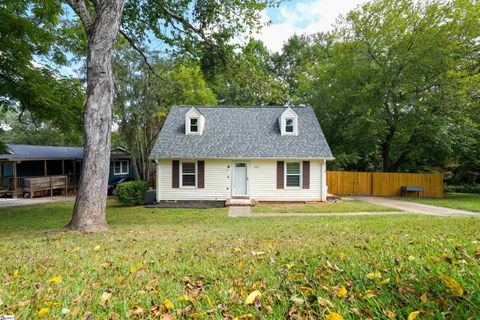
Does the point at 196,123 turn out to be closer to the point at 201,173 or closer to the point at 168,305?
the point at 201,173

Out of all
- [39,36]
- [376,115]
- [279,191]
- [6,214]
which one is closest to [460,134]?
[376,115]

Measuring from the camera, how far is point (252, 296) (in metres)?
2.11

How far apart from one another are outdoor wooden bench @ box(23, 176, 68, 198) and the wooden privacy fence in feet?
69.0

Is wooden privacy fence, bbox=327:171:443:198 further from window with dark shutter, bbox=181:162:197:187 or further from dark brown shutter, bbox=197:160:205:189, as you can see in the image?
window with dark shutter, bbox=181:162:197:187

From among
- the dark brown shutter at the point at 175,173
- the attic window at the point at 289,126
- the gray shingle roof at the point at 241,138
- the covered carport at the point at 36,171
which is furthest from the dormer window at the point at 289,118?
the covered carport at the point at 36,171

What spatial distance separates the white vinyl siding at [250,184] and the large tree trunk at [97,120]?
7864 mm

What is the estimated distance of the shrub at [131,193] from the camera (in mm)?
13727

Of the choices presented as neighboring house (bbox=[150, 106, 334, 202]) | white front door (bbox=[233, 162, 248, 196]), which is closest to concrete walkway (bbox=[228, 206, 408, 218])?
white front door (bbox=[233, 162, 248, 196])

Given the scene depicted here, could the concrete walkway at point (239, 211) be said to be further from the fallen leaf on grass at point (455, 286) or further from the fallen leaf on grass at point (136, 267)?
the fallen leaf on grass at point (455, 286)

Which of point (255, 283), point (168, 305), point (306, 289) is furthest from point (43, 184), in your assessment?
point (306, 289)

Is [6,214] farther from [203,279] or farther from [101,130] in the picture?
[203,279]

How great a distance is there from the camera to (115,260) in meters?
3.29

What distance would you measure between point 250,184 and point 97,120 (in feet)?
Result: 30.7

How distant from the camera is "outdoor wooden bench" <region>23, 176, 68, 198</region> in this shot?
18.2 m
